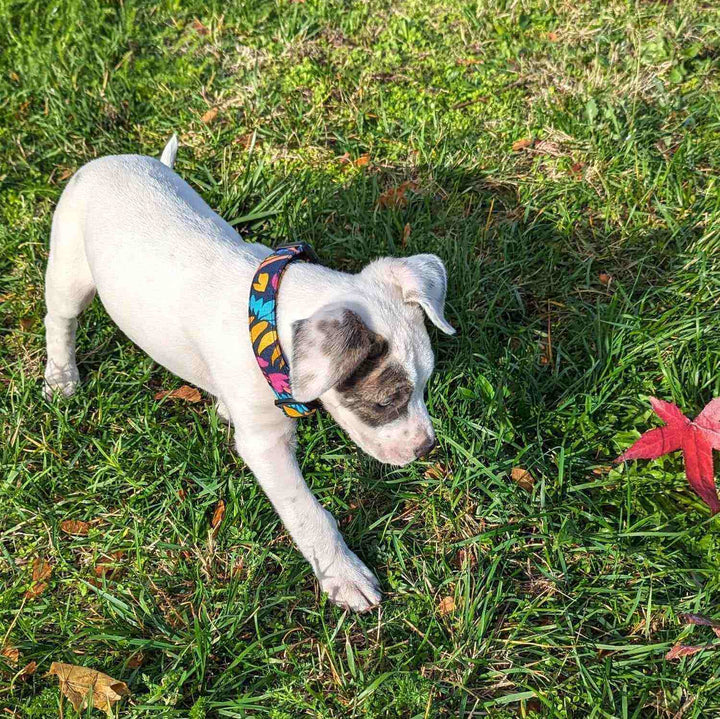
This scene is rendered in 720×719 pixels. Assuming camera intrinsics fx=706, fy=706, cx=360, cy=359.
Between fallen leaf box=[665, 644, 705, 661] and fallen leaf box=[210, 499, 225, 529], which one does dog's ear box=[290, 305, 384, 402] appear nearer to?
fallen leaf box=[210, 499, 225, 529]

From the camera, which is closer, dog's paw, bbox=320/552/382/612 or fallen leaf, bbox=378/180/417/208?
dog's paw, bbox=320/552/382/612

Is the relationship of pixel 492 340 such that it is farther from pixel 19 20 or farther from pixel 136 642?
pixel 19 20

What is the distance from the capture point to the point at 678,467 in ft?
11.6

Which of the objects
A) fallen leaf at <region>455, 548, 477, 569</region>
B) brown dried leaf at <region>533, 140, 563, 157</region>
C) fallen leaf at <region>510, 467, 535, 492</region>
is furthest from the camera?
brown dried leaf at <region>533, 140, 563, 157</region>

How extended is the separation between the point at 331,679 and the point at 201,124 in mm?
4096

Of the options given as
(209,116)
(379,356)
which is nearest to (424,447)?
(379,356)

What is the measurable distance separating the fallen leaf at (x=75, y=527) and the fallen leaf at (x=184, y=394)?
842 millimetres

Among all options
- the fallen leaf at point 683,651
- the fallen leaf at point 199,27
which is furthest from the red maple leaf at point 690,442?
the fallen leaf at point 199,27

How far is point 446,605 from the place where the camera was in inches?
131

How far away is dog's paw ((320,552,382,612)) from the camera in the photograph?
335 centimetres

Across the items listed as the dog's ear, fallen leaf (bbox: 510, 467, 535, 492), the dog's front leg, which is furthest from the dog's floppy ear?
fallen leaf (bbox: 510, 467, 535, 492)

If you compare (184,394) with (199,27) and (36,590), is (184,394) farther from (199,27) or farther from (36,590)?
(199,27)

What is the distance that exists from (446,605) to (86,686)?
164 cm

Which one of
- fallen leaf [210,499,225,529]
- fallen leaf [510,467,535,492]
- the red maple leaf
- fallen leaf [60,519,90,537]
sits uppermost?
the red maple leaf
